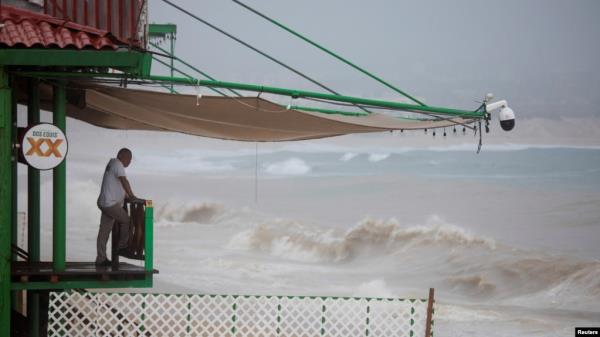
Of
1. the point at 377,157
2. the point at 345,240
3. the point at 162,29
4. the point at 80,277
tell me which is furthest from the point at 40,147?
the point at 377,157

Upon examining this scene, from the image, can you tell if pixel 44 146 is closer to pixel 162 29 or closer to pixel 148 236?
pixel 148 236

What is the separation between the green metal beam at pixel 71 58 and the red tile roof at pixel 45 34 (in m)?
0.05

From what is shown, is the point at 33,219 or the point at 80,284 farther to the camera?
the point at 33,219

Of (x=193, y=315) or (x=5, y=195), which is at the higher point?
(x=5, y=195)

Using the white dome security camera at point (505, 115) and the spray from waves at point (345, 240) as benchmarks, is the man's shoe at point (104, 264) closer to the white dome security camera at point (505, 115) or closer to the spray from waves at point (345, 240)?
the white dome security camera at point (505, 115)

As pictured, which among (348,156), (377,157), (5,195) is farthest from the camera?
(348,156)

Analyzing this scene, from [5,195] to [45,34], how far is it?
145 cm

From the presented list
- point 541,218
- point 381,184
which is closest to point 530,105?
point 381,184

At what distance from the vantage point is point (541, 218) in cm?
4828

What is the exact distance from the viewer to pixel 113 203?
877 cm

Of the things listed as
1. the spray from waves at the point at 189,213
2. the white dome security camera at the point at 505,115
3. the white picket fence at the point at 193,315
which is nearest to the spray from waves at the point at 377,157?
the spray from waves at the point at 189,213

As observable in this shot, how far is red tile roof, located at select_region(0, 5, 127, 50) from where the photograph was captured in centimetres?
769

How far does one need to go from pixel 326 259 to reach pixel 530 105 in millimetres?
40296

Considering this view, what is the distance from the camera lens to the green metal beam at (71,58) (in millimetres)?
7711
